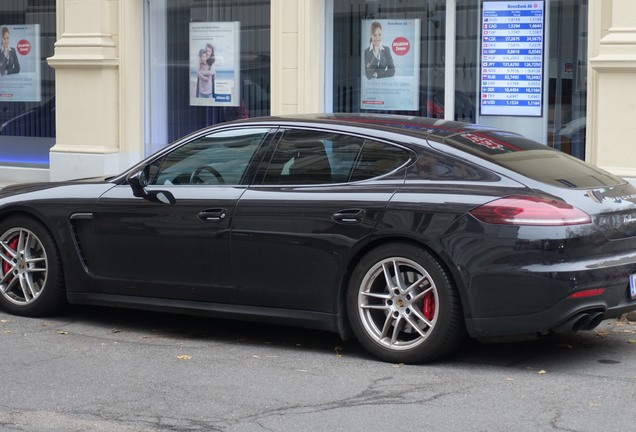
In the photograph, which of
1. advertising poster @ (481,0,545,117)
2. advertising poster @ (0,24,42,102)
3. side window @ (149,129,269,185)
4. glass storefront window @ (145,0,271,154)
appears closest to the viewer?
side window @ (149,129,269,185)

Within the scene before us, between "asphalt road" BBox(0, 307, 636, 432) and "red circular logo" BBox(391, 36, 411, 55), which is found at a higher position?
"red circular logo" BBox(391, 36, 411, 55)

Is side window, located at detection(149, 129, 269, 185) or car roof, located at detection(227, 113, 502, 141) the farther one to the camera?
side window, located at detection(149, 129, 269, 185)

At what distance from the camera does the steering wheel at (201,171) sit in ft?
23.7

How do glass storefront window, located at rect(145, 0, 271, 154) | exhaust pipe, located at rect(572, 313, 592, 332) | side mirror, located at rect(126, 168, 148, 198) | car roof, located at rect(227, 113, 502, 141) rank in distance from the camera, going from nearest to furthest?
exhaust pipe, located at rect(572, 313, 592, 332) → car roof, located at rect(227, 113, 502, 141) → side mirror, located at rect(126, 168, 148, 198) → glass storefront window, located at rect(145, 0, 271, 154)

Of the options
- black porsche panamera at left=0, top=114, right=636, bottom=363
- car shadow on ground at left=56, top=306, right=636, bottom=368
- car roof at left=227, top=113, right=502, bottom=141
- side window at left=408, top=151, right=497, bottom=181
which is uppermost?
car roof at left=227, top=113, right=502, bottom=141

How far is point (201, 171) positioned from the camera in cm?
732

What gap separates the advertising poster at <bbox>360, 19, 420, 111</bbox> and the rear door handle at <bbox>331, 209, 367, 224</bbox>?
7.13 meters

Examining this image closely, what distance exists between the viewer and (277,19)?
13.9 metres

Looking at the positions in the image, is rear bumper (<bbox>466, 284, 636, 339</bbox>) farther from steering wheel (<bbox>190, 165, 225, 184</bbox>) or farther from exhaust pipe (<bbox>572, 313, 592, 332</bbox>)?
steering wheel (<bbox>190, 165, 225, 184</bbox>)

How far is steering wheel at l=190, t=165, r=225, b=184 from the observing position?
7.23 meters

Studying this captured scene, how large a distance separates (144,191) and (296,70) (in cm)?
668

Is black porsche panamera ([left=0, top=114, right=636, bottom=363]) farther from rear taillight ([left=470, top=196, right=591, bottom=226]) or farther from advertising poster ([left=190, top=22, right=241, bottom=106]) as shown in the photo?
advertising poster ([left=190, top=22, right=241, bottom=106])

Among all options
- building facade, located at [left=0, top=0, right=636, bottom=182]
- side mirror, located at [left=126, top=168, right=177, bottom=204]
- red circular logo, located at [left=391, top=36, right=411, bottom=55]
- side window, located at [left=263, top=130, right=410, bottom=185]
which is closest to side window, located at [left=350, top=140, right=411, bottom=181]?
side window, located at [left=263, top=130, right=410, bottom=185]

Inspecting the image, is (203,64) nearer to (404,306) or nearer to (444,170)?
(444,170)
